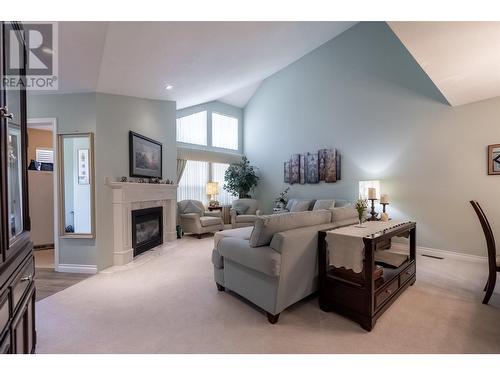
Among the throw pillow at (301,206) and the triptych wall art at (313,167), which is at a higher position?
the triptych wall art at (313,167)

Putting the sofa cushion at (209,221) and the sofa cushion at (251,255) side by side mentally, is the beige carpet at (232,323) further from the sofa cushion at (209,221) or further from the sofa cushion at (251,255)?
the sofa cushion at (209,221)

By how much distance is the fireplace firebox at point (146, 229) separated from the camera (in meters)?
3.79

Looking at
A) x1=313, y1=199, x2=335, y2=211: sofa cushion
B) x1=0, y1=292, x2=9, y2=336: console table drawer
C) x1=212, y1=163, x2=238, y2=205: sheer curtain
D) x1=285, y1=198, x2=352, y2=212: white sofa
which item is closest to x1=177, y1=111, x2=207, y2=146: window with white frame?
x1=212, y1=163, x2=238, y2=205: sheer curtain

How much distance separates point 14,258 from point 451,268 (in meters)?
4.48

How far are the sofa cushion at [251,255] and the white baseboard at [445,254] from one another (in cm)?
330

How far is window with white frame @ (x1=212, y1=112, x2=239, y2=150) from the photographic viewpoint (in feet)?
22.6

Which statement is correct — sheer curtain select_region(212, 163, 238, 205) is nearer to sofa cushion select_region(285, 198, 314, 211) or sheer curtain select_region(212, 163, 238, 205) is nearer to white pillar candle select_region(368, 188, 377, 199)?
sofa cushion select_region(285, 198, 314, 211)

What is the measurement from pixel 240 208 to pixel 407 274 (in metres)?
4.12

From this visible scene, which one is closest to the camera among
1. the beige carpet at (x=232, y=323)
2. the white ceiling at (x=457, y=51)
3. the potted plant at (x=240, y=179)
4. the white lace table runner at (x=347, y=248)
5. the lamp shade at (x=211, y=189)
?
the beige carpet at (x=232, y=323)

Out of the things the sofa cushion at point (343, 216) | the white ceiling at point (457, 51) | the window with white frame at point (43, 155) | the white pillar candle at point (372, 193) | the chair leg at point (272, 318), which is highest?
the white ceiling at point (457, 51)

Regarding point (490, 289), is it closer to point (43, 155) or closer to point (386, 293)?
point (386, 293)

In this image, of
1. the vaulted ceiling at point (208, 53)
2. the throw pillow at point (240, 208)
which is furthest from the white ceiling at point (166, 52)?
the throw pillow at point (240, 208)
